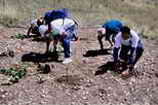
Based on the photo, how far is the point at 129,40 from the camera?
26.5ft

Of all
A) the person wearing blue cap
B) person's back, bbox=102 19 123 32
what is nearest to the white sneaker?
the person wearing blue cap

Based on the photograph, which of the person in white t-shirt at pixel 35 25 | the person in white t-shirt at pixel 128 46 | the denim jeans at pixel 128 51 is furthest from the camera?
the person in white t-shirt at pixel 35 25

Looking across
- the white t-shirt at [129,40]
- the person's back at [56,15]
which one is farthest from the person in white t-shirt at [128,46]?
the person's back at [56,15]

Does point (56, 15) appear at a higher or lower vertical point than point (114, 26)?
higher

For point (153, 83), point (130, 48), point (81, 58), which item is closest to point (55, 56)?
point (81, 58)

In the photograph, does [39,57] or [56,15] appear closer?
[56,15]

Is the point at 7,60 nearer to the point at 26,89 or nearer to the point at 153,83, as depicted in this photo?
the point at 26,89

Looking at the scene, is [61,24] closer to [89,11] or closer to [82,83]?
[82,83]

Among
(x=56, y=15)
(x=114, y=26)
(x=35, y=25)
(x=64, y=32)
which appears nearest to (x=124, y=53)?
(x=114, y=26)

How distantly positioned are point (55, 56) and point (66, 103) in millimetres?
2387

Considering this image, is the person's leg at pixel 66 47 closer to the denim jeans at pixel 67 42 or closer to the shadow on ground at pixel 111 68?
the denim jeans at pixel 67 42

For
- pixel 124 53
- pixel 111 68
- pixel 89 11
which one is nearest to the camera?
pixel 111 68

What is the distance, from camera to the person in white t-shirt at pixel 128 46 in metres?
7.89

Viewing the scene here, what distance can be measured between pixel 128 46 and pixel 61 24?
169cm
